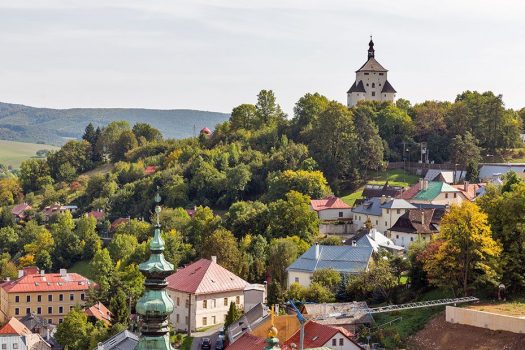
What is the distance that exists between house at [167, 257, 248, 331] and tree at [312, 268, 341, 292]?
4.45m

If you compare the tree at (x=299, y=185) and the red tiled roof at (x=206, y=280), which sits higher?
the tree at (x=299, y=185)

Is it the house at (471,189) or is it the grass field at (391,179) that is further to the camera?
the grass field at (391,179)

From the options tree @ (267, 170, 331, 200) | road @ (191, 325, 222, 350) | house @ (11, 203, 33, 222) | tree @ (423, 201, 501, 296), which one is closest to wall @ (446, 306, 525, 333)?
tree @ (423, 201, 501, 296)

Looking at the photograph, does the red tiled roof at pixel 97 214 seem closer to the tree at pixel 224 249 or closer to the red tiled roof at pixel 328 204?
the red tiled roof at pixel 328 204

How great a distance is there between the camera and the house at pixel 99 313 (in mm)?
52959

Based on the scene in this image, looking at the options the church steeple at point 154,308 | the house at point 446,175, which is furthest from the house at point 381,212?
the church steeple at point 154,308

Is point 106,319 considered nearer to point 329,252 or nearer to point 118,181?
point 329,252

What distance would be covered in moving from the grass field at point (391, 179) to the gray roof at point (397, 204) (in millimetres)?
10702

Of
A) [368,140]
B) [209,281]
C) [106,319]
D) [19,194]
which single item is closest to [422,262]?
[209,281]

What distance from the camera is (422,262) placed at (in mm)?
45719

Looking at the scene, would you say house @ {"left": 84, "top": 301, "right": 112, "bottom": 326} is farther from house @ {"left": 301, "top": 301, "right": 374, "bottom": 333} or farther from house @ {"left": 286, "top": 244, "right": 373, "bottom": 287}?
house @ {"left": 301, "top": 301, "right": 374, "bottom": 333}

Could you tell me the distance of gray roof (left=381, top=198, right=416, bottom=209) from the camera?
209 feet

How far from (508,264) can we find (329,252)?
12440 mm

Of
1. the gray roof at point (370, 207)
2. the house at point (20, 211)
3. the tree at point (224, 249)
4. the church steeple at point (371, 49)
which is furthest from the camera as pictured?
the church steeple at point (371, 49)
